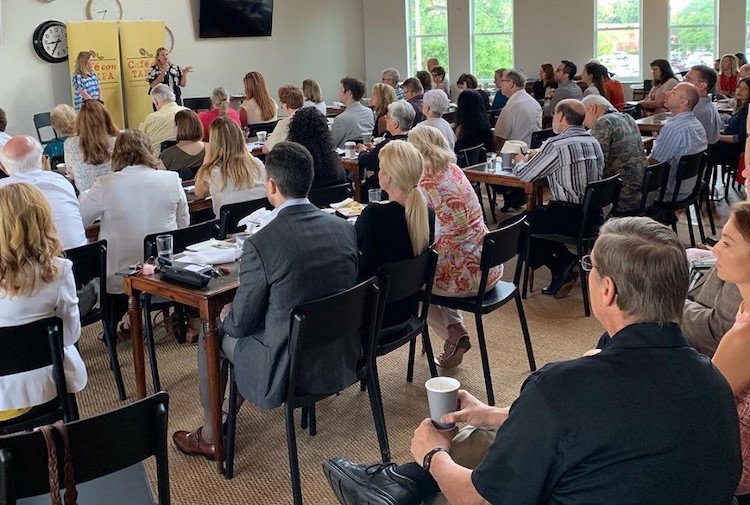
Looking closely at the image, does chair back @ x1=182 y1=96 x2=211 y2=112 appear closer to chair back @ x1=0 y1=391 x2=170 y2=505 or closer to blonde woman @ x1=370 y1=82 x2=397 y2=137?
blonde woman @ x1=370 y1=82 x2=397 y2=137

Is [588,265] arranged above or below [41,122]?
below

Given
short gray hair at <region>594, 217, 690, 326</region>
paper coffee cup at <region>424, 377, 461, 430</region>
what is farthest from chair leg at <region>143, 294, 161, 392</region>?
short gray hair at <region>594, 217, 690, 326</region>

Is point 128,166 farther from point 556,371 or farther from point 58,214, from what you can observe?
point 556,371

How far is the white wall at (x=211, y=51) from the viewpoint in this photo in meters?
9.74

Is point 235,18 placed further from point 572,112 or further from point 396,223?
point 396,223

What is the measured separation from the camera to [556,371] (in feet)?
5.20

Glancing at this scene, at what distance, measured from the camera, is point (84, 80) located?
31.8 ft

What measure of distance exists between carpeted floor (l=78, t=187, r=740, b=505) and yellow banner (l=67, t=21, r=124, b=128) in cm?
617

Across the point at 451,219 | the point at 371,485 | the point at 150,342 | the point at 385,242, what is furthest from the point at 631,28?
the point at 371,485

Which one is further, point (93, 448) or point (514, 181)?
point (514, 181)

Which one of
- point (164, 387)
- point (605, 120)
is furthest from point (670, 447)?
point (605, 120)

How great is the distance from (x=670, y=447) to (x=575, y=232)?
3575mm

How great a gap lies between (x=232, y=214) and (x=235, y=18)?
851 centimetres

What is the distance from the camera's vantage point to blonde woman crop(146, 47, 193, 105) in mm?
10645
